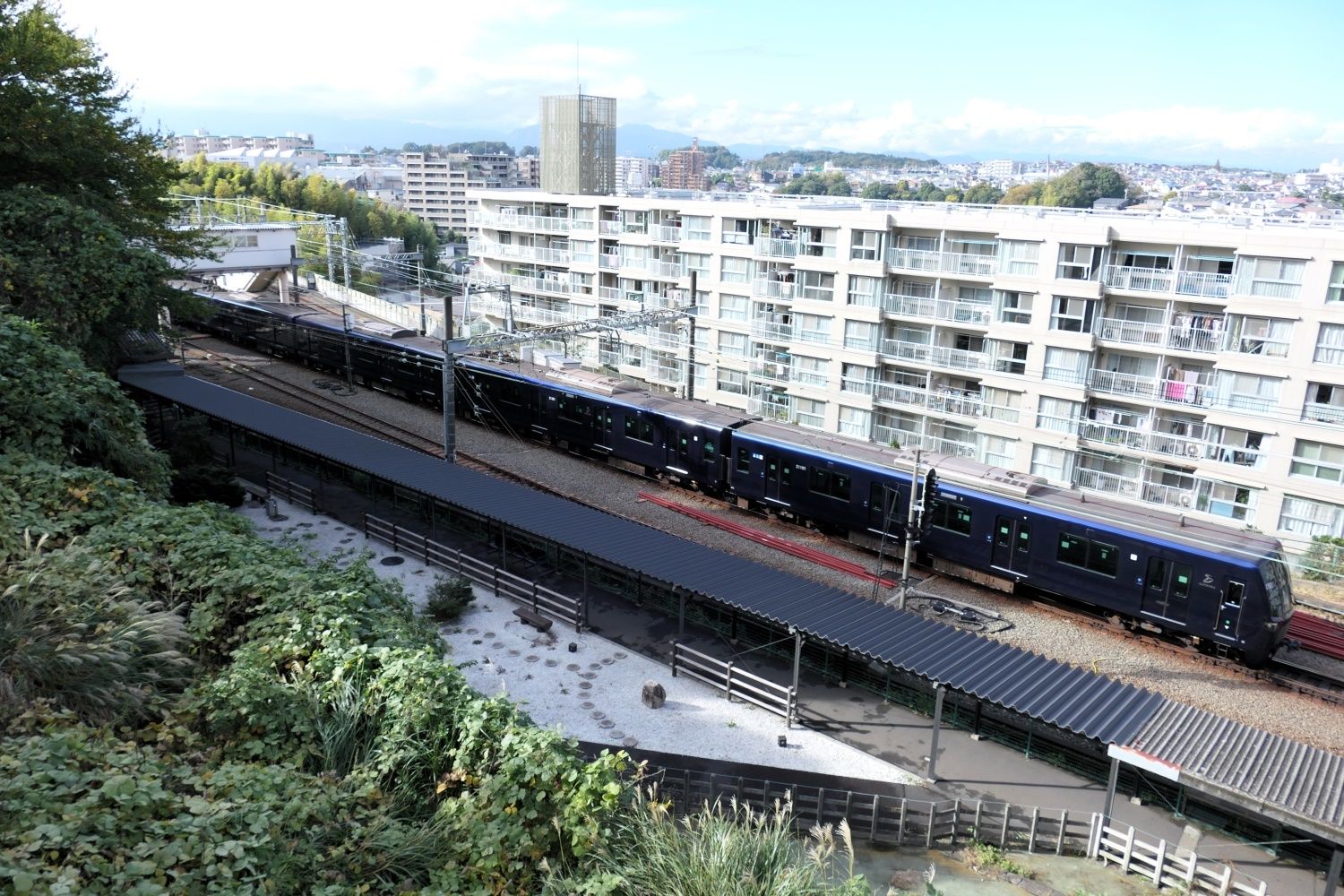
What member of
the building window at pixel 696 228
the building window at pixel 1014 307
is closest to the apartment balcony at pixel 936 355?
the building window at pixel 1014 307

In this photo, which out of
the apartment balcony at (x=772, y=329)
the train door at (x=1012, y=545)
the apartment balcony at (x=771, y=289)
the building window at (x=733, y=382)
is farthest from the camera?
the building window at (x=733, y=382)

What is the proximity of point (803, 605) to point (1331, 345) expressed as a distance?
19.8m

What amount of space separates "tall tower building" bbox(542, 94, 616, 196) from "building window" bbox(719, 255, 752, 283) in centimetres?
1335

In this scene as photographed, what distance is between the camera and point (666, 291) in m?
45.0

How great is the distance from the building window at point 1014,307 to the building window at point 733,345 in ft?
41.7

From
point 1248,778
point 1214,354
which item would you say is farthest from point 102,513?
point 1214,354

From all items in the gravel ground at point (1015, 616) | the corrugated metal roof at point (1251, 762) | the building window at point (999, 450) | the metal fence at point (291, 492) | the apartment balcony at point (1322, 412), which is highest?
the apartment balcony at point (1322, 412)

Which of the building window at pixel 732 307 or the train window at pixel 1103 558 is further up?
the building window at pixel 732 307

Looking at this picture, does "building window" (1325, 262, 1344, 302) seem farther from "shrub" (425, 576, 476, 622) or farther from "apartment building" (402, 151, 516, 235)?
"apartment building" (402, 151, 516, 235)

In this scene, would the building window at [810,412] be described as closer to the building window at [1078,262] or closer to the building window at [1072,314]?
the building window at [1072,314]

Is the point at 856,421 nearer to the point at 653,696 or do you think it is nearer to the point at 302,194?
the point at 653,696

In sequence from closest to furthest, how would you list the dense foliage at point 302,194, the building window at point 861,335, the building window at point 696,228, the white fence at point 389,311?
1. the building window at point 861,335
2. the building window at point 696,228
3. the white fence at point 389,311
4. the dense foliage at point 302,194

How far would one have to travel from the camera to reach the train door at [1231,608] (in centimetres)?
1691

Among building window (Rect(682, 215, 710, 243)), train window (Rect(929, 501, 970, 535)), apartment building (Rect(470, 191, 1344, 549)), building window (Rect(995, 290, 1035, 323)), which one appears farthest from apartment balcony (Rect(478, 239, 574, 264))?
train window (Rect(929, 501, 970, 535))
